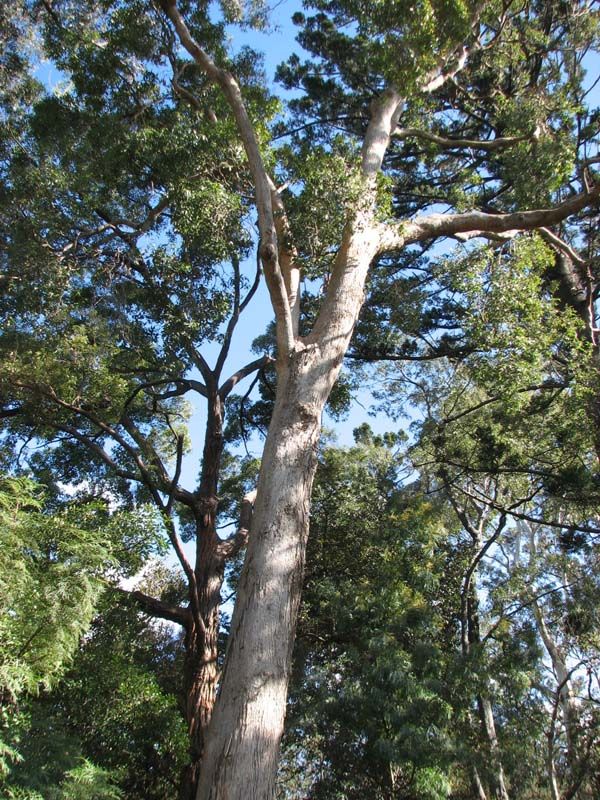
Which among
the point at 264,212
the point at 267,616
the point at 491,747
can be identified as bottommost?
the point at 267,616

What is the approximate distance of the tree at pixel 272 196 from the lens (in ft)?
13.3

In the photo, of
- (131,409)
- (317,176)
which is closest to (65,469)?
(131,409)

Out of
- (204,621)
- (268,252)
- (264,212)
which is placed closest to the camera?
(268,252)

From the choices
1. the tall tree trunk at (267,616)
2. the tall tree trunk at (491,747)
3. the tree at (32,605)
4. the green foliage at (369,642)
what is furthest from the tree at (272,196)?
the tall tree trunk at (491,747)

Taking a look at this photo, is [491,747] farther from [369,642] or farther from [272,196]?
[272,196]

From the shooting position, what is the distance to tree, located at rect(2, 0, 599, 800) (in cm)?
407

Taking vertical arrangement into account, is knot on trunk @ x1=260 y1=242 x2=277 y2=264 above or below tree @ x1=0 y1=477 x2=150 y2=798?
above

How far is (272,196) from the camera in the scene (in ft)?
19.0

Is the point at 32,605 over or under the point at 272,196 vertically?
under

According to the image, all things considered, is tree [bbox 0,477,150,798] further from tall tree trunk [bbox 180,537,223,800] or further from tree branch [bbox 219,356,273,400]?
tree branch [bbox 219,356,273,400]

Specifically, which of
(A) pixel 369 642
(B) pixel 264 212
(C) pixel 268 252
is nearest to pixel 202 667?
(A) pixel 369 642

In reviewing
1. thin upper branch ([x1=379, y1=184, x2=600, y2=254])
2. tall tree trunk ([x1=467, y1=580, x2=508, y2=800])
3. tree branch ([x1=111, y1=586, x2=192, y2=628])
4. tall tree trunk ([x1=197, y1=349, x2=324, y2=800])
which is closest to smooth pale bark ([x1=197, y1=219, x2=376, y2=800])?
tall tree trunk ([x1=197, y1=349, x2=324, y2=800])

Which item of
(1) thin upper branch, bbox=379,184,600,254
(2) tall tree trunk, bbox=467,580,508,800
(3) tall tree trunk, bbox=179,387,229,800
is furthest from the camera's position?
(2) tall tree trunk, bbox=467,580,508,800

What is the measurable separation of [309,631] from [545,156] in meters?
8.82
